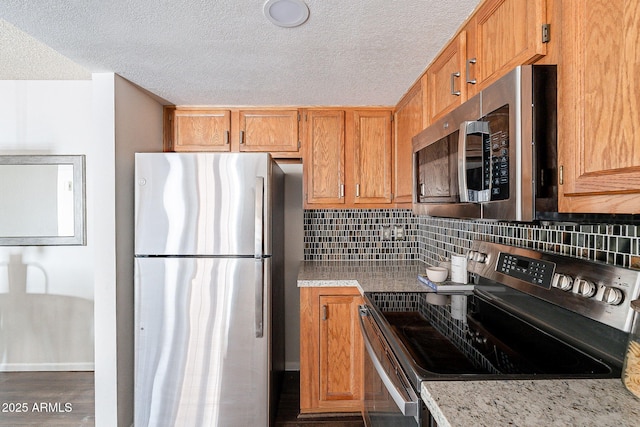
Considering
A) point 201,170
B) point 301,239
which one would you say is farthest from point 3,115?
point 301,239

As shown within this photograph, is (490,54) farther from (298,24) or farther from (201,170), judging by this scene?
(201,170)

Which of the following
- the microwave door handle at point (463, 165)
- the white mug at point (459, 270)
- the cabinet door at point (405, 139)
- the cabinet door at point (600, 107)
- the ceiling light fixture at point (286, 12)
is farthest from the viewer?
the cabinet door at point (405, 139)

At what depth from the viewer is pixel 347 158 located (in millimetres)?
2537

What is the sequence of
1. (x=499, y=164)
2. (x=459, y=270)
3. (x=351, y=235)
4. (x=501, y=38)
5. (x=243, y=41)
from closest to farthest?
(x=499, y=164), (x=501, y=38), (x=243, y=41), (x=459, y=270), (x=351, y=235)

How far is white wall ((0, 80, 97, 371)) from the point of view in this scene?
2664 mm

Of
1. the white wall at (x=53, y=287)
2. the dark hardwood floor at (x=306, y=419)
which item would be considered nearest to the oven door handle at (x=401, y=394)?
the dark hardwood floor at (x=306, y=419)

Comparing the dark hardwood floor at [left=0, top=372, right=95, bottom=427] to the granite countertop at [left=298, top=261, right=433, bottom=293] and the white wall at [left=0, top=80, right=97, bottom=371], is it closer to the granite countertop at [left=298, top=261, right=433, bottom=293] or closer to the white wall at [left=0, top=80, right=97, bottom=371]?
the white wall at [left=0, top=80, right=97, bottom=371]

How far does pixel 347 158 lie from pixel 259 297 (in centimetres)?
122

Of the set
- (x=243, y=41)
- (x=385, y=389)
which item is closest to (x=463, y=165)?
(x=385, y=389)

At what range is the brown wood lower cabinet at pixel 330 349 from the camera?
2.13 m

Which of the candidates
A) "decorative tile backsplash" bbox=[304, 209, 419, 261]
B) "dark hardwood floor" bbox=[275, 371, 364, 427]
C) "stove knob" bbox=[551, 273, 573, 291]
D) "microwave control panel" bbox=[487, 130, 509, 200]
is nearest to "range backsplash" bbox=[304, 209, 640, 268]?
"decorative tile backsplash" bbox=[304, 209, 419, 261]

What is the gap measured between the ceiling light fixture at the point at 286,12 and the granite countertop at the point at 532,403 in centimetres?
135

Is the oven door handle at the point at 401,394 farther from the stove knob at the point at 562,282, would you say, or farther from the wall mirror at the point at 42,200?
the wall mirror at the point at 42,200

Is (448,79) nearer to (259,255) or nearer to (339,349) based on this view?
(259,255)
